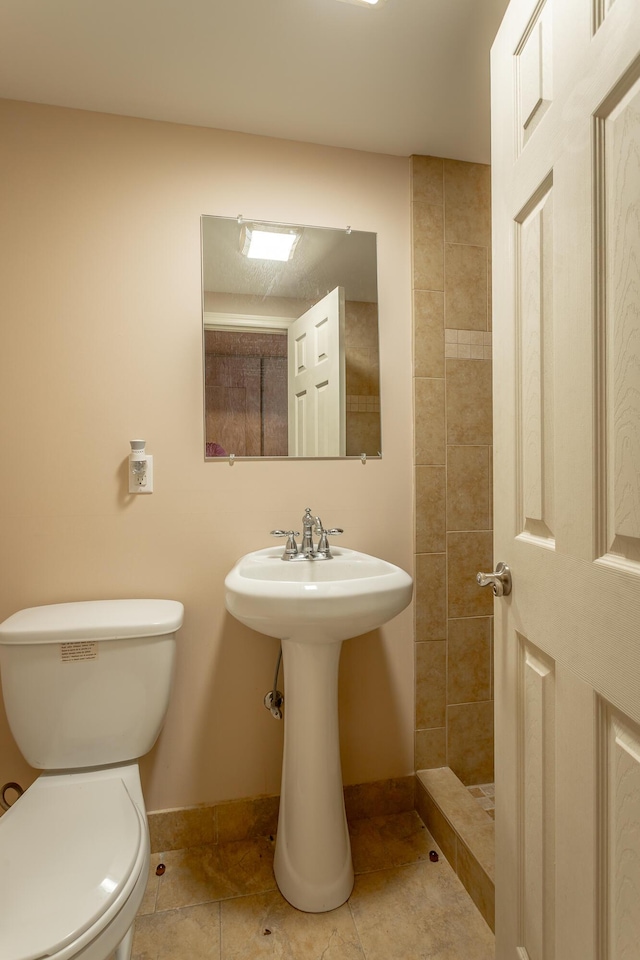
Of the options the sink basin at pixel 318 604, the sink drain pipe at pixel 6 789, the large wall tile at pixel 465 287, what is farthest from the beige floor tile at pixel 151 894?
the large wall tile at pixel 465 287

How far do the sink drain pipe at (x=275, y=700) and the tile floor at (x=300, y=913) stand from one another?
0.41m

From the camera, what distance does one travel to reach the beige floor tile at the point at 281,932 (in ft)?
3.96

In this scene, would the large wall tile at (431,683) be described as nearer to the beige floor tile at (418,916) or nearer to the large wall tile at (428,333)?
the beige floor tile at (418,916)

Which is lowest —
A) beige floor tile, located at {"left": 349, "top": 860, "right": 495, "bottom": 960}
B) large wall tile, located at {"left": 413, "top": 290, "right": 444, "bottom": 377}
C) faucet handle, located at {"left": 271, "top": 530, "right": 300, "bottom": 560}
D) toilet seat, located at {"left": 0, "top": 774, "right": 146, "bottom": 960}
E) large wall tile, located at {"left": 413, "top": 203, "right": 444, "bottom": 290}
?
beige floor tile, located at {"left": 349, "top": 860, "right": 495, "bottom": 960}

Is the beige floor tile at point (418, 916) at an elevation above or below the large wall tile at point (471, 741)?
below

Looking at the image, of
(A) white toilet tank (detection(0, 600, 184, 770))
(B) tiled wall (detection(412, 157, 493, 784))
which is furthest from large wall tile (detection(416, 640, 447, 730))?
(A) white toilet tank (detection(0, 600, 184, 770))

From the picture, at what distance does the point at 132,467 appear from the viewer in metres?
1.54

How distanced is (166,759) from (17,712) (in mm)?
488

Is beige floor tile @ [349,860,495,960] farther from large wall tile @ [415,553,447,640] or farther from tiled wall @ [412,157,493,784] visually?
large wall tile @ [415,553,447,640]

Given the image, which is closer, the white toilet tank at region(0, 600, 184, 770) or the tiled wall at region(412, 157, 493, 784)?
the white toilet tank at region(0, 600, 184, 770)

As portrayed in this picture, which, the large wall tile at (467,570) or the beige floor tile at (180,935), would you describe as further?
the large wall tile at (467,570)

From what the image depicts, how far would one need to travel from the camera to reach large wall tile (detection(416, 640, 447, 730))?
1738 millimetres

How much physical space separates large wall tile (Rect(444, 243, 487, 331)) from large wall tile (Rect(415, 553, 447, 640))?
82cm

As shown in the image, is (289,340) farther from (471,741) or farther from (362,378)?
(471,741)
